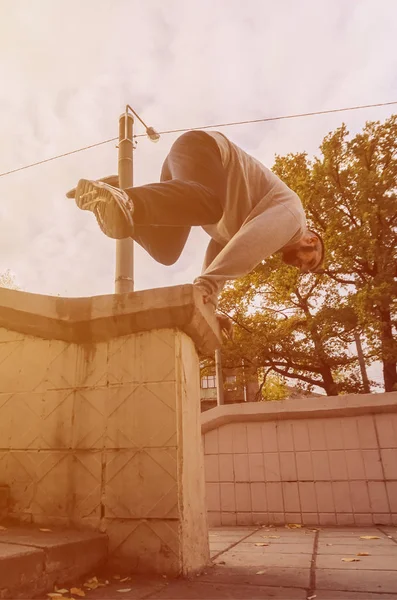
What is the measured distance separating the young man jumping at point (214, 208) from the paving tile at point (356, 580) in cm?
174

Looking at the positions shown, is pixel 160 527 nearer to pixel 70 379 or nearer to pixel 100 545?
pixel 100 545

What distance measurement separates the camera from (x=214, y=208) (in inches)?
121

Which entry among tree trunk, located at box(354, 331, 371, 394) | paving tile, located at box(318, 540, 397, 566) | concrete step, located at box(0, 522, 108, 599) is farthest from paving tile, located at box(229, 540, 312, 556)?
tree trunk, located at box(354, 331, 371, 394)

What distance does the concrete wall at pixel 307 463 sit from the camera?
5.94m

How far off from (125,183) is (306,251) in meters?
3.36

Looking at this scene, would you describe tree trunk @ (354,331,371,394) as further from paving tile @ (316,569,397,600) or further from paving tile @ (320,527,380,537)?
paving tile @ (316,569,397,600)

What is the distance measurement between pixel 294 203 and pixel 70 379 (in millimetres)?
2061

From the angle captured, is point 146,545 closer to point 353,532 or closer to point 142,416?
point 142,416

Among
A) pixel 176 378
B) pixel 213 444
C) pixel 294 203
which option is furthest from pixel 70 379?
pixel 213 444

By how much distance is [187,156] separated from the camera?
3107 mm

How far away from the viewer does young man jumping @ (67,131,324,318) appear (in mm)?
2713

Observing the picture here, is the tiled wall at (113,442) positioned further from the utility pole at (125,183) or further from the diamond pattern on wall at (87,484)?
the utility pole at (125,183)

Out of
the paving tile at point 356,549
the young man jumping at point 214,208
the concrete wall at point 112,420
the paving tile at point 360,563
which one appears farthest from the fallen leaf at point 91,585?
the paving tile at point 356,549

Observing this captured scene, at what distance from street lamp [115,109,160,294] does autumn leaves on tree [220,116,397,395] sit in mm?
8789
